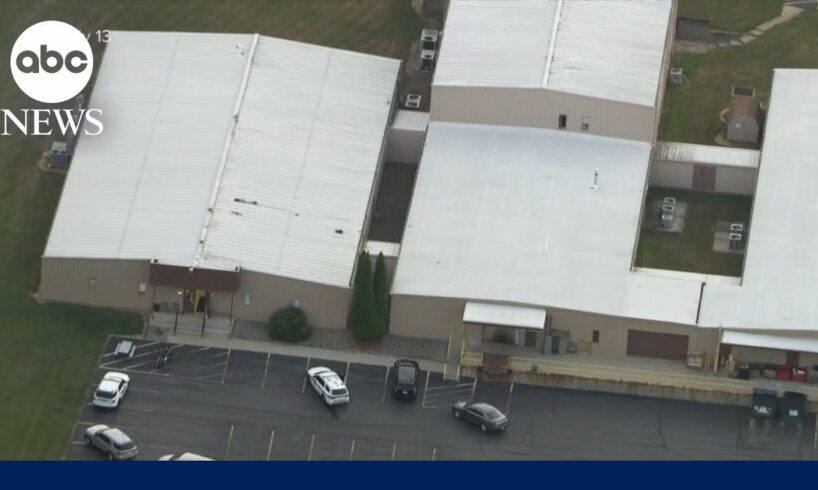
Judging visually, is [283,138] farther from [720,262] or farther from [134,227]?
[720,262]

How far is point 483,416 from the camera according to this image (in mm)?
142750

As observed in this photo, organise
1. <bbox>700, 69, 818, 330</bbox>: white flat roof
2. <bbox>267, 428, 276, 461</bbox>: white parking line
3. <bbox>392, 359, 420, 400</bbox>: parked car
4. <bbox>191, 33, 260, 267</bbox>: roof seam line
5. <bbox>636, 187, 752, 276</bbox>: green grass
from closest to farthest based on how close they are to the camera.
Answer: <bbox>267, 428, 276, 461</bbox>: white parking line
<bbox>392, 359, 420, 400</bbox>: parked car
<bbox>700, 69, 818, 330</bbox>: white flat roof
<bbox>191, 33, 260, 267</bbox>: roof seam line
<bbox>636, 187, 752, 276</bbox>: green grass

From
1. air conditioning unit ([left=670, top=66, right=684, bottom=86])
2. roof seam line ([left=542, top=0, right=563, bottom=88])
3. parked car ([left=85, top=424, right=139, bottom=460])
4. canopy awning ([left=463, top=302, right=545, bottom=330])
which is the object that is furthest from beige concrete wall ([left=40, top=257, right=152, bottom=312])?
air conditioning unit ([left=670, top=66, right=684, bottom=86])

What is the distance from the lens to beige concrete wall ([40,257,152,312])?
15175 cm

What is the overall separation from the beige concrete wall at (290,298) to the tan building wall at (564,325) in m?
3.39

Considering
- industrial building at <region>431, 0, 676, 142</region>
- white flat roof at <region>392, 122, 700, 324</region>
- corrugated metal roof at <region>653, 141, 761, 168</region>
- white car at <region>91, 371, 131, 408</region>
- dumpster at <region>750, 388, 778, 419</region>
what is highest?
industrial building at <region>431, 0, 676, 142</region>

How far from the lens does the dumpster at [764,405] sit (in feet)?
474

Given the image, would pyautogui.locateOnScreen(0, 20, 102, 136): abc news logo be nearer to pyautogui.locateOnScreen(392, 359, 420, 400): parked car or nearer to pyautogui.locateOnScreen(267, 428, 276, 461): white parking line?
pyautogui.locateOnScreen(267, 428, 276, 461): white parking line

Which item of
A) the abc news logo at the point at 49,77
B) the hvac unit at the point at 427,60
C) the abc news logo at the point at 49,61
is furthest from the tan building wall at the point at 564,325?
the abc news logo at the point at 49,61

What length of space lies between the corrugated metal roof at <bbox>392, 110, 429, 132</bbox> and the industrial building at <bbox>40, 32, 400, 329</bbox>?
1083 mm

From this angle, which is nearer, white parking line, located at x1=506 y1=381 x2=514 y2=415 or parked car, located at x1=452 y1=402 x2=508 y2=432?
parked car, located at x1=452 y1=402 x2=508 y2=432

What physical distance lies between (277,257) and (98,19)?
32.4m

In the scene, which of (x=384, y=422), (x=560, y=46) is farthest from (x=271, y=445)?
(x=560, y=46)

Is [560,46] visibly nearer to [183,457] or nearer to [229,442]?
[229,442]
